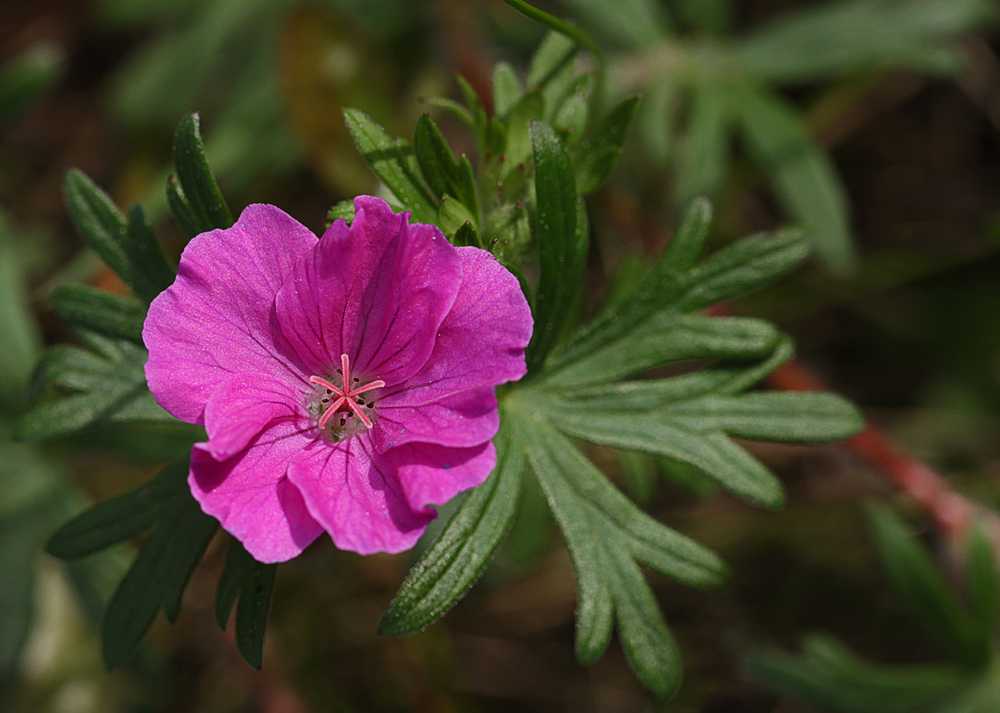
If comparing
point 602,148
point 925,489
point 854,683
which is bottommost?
point 854,683

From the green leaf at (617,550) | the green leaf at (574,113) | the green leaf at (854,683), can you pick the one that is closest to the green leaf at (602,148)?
the green leaf at (574,113)

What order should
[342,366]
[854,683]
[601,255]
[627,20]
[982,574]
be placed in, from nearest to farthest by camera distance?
[342,366], [982,574], [854,683], [627,20], [601,255]

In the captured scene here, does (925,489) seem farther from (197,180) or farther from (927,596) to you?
(197,180)

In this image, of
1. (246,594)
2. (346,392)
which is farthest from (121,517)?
(346,392)

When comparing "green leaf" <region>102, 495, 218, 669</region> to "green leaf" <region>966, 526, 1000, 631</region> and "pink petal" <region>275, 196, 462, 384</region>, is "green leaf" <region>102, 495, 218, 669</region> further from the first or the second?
"green leaf" <region>966, 526, 1000, 631</region>

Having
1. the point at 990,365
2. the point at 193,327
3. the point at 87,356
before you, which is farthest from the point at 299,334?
the point at 990,365

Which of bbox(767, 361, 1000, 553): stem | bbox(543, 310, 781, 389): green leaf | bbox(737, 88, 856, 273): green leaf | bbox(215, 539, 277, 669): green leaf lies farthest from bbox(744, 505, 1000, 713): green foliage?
bbox(215, 539, 277, 669): green leaf
